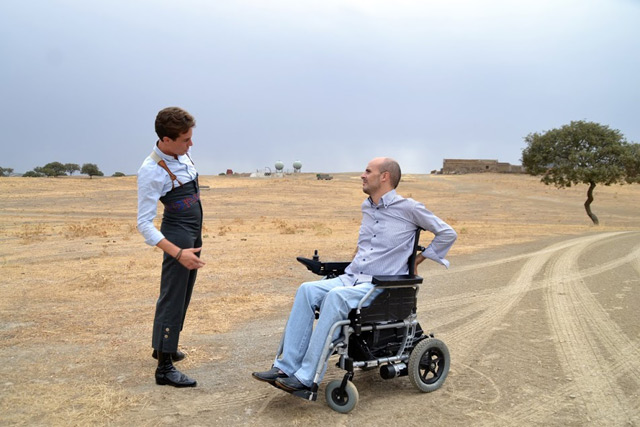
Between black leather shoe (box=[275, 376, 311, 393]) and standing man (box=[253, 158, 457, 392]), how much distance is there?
0.6 inches

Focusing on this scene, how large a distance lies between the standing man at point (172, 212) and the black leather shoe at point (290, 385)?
3.23ft

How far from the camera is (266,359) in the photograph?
5.69 meters

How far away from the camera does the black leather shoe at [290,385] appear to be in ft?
13.9

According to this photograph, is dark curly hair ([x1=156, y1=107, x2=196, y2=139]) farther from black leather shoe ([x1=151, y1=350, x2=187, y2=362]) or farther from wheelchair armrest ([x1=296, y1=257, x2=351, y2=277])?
black leather shoe ([x1=151, y1=350, x2=187, y2=362])

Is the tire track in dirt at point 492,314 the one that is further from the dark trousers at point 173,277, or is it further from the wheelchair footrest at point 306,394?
the dark trousers at point 173,277

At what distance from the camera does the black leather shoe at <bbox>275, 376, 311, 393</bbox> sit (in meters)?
4.22

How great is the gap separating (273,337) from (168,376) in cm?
185

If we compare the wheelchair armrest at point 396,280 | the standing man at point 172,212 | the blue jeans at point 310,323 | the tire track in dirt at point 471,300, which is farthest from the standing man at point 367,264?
the tire track in dirt at point 471,300

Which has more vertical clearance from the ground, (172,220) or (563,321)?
(172,220)

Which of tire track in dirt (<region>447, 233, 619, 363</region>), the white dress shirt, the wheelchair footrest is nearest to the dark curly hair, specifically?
the white dress shirt

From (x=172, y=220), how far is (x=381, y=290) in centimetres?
186

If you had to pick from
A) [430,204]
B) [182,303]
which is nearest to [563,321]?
[182,303]

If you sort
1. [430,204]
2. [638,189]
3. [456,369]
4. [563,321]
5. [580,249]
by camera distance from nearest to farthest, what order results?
[456,369] < [563,321] < [580,249] < [430,204] < [638,189]

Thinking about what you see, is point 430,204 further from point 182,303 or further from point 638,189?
point 182,303
